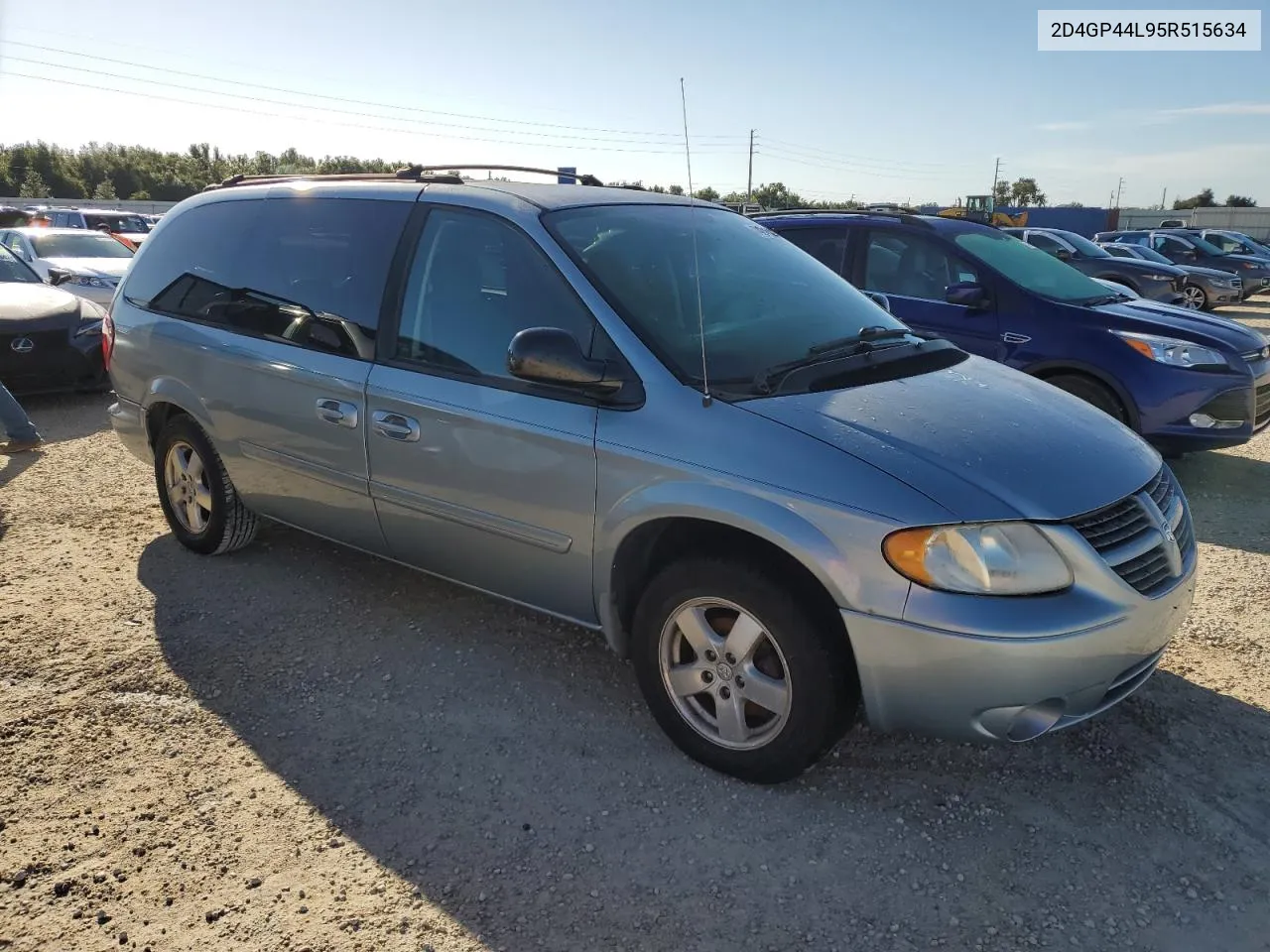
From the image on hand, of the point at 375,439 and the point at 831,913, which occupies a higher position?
the point at 375,439

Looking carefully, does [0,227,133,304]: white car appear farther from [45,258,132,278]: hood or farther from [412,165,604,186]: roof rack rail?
[412,165,604,186]: roof rack rail

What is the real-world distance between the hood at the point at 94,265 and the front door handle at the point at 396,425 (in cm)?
929

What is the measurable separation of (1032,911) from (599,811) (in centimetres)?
121

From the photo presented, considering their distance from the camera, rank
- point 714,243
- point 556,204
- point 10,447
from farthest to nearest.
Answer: point 10,447
point 714,243
point 556,204

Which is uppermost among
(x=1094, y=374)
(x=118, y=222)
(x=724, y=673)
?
(x=118, y=222)

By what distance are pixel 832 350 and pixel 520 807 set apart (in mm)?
1860

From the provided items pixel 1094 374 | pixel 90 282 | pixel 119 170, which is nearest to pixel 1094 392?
pixel 1094 374

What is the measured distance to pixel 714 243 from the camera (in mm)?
3627

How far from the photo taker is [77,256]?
1216 centimetres

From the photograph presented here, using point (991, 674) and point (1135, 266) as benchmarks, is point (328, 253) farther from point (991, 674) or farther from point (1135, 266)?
point (1135, 266)

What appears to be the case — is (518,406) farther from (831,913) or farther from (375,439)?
(831,913)

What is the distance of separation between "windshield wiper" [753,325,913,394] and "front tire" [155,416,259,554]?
2.77 metres

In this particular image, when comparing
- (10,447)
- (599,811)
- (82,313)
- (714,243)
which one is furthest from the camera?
(82,313)

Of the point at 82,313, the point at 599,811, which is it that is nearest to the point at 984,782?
the point at 599,811
